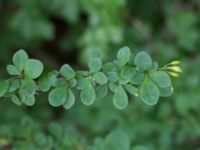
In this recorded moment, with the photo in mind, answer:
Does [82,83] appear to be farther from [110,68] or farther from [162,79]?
[162,79]

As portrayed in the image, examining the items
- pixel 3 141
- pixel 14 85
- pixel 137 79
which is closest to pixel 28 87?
pixel 14 85

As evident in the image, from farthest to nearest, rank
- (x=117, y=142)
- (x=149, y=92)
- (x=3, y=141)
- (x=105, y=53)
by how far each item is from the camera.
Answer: (x=105, y=53), (x=3, y=141), (x=117, y=142), (x=149, y=92)

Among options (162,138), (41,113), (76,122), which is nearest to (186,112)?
(162,138)

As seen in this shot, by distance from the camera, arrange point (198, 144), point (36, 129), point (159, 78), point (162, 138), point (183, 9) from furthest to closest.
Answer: point (183, 9) → point (198, 144) → point (162, 138) → point (36, 129) → point (159, 78)

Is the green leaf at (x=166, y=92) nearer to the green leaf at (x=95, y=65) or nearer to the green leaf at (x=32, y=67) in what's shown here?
the green leaf at (x=95, y=65)

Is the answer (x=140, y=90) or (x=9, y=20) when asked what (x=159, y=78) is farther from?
(x=9, y=20)

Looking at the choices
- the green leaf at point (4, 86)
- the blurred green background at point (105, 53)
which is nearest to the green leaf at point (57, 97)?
the green leaf at point (4, 86)
